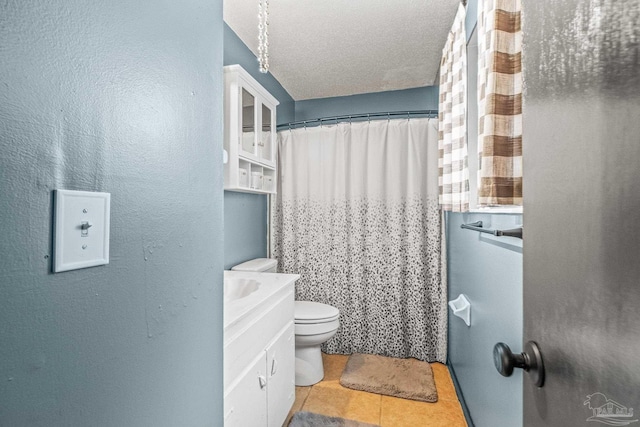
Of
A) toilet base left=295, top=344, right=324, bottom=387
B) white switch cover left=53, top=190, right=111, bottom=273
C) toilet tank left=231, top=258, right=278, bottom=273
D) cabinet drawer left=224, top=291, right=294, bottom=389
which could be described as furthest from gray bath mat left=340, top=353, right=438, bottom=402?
white switch cover left=53, top=190, right=111, bottom=273

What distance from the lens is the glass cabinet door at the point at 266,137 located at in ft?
7.44

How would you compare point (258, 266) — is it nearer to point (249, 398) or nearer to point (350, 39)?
point (249, 398)

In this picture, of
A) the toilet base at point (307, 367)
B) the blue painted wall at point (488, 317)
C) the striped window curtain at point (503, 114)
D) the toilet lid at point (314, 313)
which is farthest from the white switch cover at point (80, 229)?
the toilet base at point (307, 367)

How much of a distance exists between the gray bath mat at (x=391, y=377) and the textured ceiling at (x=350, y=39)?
232cm

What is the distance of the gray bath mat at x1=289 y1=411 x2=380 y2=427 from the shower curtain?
0.88 meters

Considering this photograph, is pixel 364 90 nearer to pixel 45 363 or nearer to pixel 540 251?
pixel 540 251

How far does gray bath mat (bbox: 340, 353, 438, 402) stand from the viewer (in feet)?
6.86

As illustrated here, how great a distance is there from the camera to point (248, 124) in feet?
6.64

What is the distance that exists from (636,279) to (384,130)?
8.10ft

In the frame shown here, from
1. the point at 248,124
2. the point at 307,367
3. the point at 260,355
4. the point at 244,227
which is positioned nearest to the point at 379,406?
the point at 307,367

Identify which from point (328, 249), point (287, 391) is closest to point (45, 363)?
point (287, 391)

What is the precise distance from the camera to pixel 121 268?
58 centimetres

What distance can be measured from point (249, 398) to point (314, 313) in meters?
0.99

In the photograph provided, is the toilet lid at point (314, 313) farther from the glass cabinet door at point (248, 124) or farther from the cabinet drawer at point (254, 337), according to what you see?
the glass cabinet door at point (248, 124)
